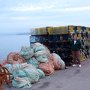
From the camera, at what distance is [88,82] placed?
13445 mm

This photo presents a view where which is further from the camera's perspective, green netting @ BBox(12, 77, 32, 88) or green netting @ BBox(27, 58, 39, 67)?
green netting @ BBox(27, 58, 39, 67)

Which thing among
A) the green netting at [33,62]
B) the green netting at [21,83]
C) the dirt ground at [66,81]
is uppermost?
the green netting at [33,62]

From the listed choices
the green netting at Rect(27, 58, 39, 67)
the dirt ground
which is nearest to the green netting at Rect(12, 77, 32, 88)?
the dirt ground

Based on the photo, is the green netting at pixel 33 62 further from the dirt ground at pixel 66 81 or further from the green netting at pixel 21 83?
the green netting at pixel 21 83

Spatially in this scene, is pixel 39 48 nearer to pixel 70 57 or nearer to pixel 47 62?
pixel 47 62

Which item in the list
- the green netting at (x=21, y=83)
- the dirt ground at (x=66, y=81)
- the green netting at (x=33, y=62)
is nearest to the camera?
the dirt ground at (x=66, y=81)

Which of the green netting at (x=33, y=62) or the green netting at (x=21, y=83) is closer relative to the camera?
the green netting at (x=21, y=83)

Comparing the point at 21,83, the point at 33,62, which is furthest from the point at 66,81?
the point at 33,62

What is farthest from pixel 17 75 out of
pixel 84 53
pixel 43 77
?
pixel 84 53

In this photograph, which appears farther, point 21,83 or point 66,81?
point 66,81

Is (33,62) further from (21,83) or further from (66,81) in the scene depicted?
(21,83)

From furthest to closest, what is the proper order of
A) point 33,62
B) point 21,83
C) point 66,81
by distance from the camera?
point 33,62 < point 66,81 < point 21,83

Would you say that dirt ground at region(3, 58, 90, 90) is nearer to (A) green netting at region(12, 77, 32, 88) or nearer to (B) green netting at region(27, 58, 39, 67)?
(A) green netting at region(12, 77, 32, 88)

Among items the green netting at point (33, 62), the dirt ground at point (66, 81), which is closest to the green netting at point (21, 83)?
the dirt ground at point (66, 81)
